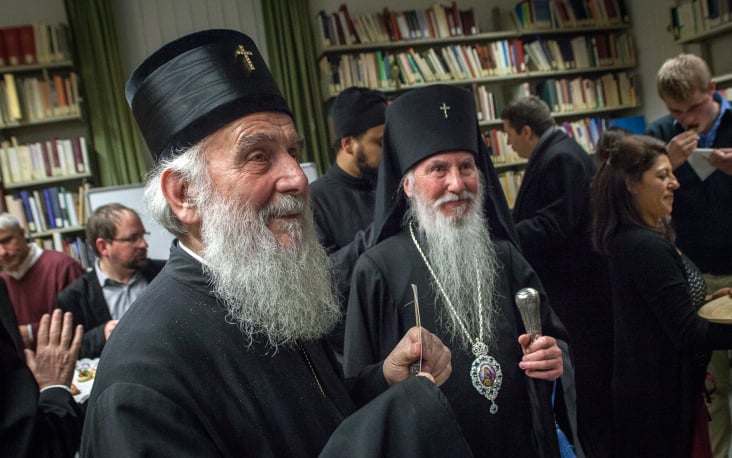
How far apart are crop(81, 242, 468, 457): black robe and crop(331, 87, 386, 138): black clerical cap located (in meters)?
1.97

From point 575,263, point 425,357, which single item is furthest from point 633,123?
point 425,357

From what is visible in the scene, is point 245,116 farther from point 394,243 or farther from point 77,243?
point 77,243

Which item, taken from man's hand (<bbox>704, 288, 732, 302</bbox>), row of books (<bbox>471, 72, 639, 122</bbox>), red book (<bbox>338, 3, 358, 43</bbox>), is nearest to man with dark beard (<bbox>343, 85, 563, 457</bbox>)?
man's hand (<bbox>704, 288, 732, 302</bbox>)

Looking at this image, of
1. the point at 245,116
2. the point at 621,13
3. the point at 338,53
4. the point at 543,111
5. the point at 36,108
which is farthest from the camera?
the point at 621,13

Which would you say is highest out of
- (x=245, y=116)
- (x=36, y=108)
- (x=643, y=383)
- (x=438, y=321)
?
(x=36, y=108)

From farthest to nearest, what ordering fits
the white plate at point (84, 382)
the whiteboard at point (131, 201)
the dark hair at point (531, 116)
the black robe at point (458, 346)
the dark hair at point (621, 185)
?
the whiteboard at point (131, 201)
the dark hair at point (531, 116)
the dark hair at point (621, 185)
the white plate at point (84, 382)
the black robe at point (458, 346)

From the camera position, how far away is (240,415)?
1051mm

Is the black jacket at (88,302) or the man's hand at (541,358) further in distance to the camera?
the black jacket at (88,302)

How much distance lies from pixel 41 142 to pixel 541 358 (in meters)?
5.50

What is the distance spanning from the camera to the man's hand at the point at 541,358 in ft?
5.45

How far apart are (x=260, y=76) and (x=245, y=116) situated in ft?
0.40

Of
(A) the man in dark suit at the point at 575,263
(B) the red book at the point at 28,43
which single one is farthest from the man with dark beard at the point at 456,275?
(B) the red book at the point at 28,43

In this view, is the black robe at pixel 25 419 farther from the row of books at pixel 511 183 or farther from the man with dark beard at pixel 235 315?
the row of books at pixel 511 183

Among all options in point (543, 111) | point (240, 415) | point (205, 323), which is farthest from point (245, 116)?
point (543, 111)
